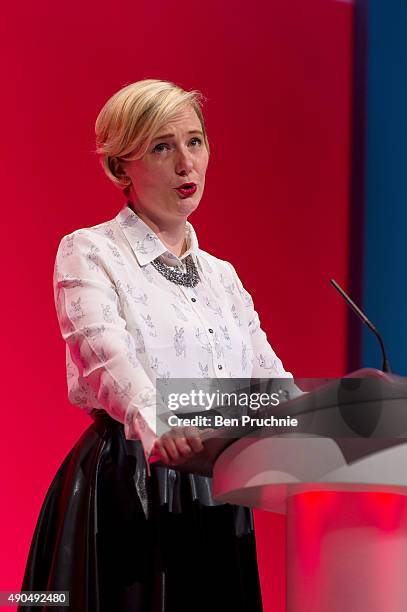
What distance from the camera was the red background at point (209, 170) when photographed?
268cm

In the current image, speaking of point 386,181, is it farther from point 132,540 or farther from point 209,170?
point 132,540

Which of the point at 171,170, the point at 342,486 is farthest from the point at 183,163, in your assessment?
the point at 342,486

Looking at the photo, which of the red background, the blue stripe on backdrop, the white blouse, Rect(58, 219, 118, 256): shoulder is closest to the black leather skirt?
the white blouse

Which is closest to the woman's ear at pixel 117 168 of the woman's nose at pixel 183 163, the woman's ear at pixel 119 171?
the woman's ear at pixel 119 171

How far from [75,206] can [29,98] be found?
0.96 feet

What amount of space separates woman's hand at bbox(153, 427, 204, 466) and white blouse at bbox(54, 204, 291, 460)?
0.06 metres

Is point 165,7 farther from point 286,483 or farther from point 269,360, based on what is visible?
point 286,483

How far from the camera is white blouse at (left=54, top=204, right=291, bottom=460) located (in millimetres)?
1518

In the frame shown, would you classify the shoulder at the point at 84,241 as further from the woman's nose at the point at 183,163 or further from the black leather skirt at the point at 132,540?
the black leather skirt at the point at 132,540

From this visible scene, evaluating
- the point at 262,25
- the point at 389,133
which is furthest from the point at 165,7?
the point at 389,133

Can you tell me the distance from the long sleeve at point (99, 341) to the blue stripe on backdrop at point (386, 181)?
→ 1.75 metres

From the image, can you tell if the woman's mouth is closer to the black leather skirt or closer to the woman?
the woman

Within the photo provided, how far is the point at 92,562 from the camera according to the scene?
1.57 meters

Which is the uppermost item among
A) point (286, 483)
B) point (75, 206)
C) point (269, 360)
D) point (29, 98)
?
point (29, 98)
